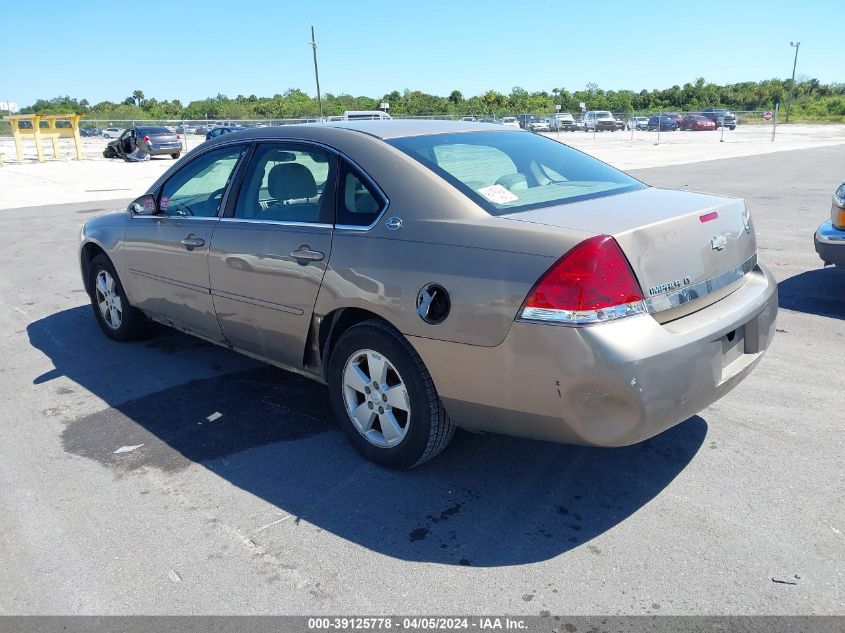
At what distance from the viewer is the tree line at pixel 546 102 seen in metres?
80.1

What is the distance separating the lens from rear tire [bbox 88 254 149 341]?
215 inches

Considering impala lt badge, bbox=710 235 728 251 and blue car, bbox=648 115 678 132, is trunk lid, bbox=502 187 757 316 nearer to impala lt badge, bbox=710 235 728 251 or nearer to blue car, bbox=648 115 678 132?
impala lt badge, bbox=710 235 728 251

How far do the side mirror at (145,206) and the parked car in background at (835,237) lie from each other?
5.33m

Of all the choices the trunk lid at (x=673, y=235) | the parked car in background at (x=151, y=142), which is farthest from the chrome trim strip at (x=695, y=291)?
the parked car in background at (x=151, y=142)

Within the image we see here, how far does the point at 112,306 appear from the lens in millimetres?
5602

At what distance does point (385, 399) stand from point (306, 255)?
85 centimetres

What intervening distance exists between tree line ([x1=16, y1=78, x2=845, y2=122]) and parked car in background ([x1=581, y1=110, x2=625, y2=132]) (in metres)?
24.9

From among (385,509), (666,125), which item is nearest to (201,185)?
(385,509)

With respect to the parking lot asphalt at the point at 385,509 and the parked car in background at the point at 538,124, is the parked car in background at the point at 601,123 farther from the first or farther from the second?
the parking lot asphalt at the point at 385,509

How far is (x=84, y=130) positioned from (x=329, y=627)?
72.5 metres

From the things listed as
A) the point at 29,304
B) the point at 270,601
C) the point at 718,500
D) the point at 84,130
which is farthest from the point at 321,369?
the point at 84,130

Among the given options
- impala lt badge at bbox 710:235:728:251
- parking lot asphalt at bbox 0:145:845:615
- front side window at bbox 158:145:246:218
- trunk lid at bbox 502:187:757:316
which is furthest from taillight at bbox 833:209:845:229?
front side window at bbox 158:145:246:218

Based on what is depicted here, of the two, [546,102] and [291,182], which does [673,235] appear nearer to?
[291,182]

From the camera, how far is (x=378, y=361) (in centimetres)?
337
